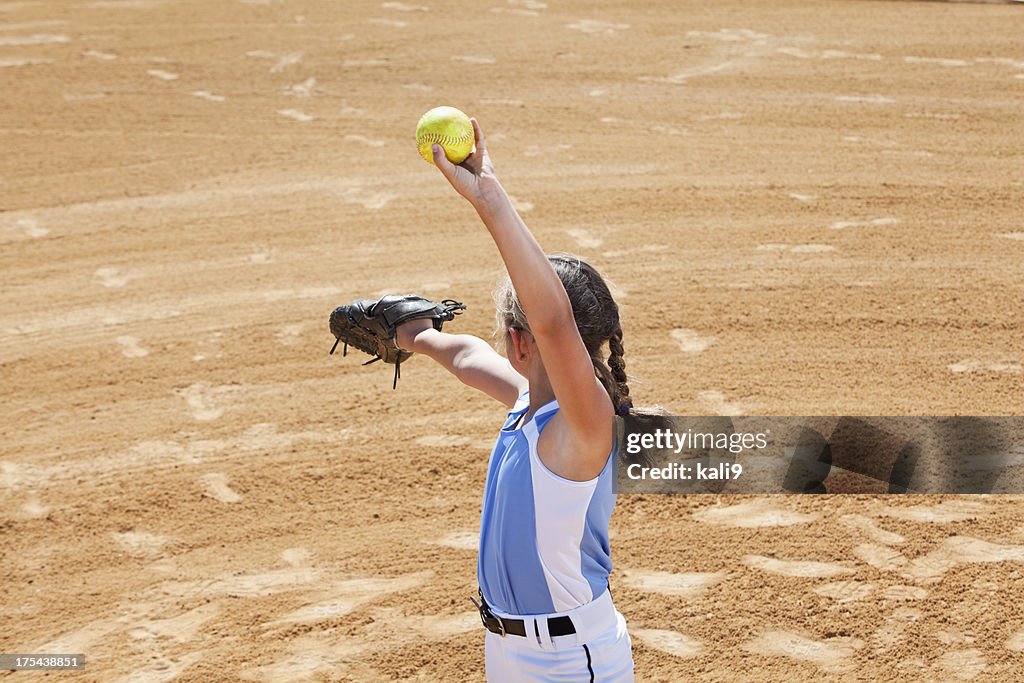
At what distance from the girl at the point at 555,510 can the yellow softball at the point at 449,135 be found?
0.04m

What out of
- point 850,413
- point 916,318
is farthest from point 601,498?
point 916,318

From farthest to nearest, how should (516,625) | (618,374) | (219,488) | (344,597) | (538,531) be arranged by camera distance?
(219,488) → (344,597) → (618,374) → (516,625) → (538,531)

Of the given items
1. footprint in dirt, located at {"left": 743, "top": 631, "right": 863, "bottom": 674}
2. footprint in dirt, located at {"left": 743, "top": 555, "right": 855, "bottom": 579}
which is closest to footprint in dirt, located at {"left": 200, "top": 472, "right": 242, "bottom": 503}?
footprint in dirt, located at {"left": 743, "top": 555, "right": 855, "bottom": 579}

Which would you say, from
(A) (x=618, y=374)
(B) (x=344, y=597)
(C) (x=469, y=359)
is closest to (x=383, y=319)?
(C) (x=469, y=359)

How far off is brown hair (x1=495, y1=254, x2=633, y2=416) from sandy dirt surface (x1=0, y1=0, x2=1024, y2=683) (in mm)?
2009

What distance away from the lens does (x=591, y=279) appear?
9.35 ft

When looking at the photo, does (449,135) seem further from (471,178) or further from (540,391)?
(540,391)

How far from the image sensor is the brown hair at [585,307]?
280 cm

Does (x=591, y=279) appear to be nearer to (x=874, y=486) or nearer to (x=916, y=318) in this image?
(x=874, y=486)

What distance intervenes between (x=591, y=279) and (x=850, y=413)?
3646 millimetres

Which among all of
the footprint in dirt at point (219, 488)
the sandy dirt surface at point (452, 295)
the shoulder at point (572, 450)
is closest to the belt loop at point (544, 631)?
the shoulder at point (572, 450)

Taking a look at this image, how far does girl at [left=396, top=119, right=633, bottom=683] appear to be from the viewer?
2.65m

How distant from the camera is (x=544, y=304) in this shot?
8.05ft

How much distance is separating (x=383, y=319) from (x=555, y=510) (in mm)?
1519
